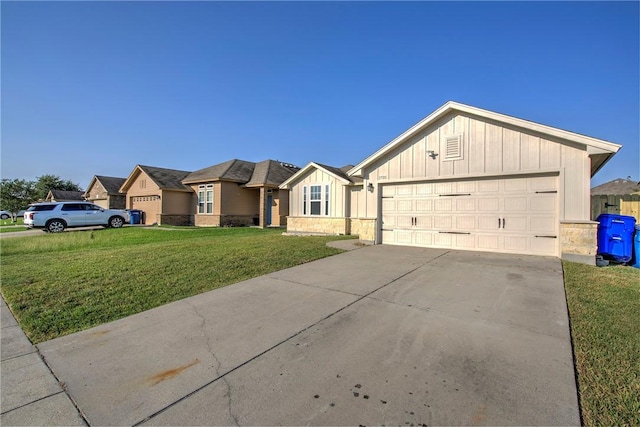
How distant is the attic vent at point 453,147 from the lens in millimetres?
9312

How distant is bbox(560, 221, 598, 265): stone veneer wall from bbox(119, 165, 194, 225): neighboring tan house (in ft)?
77.4

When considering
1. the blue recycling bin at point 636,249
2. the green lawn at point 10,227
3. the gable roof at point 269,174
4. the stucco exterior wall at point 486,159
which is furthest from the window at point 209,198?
the blue recycling bin at point 636,249

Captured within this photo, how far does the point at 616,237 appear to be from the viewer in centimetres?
749

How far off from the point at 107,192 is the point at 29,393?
110 ft

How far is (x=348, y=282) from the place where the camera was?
5.77m

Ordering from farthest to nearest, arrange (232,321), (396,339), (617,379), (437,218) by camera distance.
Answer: (437,218) < (232,321) < (396,339) < (617,379)

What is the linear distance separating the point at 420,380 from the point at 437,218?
805cm

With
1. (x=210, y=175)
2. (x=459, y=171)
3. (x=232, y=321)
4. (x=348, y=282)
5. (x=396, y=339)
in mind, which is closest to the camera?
(x=396, y=339)

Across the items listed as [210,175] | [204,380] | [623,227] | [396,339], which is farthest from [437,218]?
[210,175]

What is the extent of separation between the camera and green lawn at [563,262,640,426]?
2.21 meters

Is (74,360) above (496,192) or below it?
below

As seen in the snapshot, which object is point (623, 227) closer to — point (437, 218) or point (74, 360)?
point (437, 218)

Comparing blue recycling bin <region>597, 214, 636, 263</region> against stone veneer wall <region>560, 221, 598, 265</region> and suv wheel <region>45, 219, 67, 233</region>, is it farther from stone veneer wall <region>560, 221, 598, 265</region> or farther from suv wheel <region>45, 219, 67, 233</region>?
suv wheel <region>45, 219, 67, 233</region>

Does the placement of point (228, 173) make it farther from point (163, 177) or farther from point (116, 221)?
point (116, 221)
